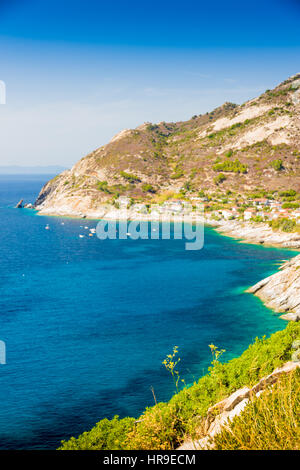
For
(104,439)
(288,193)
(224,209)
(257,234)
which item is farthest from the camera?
(288,193)

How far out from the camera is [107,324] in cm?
3167

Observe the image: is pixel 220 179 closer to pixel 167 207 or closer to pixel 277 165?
pixel 277 165

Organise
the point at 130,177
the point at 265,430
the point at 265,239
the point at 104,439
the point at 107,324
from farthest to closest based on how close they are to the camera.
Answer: the point at 130,177 → the point at 265,239 → the point at 107,324 → the point at 104,439 → the point at 265,430

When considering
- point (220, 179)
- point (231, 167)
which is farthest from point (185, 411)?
point (231, 167)

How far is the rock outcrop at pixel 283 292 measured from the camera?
3406 centimetres

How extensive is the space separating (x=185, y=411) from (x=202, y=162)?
343 ft

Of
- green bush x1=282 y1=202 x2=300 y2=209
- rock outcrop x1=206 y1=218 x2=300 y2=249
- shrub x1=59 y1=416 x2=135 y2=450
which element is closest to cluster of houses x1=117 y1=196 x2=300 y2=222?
green bush x1=282 y1=202 x2=300 y2=209

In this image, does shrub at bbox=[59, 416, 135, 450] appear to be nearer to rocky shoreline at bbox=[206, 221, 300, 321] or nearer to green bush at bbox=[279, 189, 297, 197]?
rocky shoreline at bbox=[206, 221, 300, 321]

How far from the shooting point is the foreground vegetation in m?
12.8

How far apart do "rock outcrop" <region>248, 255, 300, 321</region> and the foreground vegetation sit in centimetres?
1439

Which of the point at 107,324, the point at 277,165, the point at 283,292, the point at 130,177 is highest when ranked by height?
the point at 277,165

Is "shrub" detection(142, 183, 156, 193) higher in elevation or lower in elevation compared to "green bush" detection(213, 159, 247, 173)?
lower
